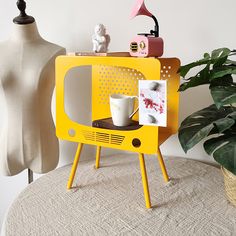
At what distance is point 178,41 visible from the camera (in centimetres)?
109

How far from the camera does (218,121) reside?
71 cm

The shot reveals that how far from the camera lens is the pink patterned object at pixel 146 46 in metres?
0.75

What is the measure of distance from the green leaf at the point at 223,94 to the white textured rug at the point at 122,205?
32 cm

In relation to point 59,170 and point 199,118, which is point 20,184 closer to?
point 59,170

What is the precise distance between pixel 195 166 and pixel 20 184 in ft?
3.10

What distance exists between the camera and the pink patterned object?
29.7 inches

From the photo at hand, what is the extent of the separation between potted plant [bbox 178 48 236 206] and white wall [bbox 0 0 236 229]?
1.03 feet

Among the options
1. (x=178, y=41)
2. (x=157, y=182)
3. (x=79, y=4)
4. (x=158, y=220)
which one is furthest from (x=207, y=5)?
(x=158, y=220)

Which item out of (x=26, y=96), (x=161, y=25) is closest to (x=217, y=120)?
(x=161, y=25)

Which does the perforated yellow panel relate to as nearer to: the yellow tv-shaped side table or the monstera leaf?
the yellow tv-shaped side table

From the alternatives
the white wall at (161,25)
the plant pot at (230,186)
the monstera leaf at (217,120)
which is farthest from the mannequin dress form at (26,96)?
the plant pot at (230,186)

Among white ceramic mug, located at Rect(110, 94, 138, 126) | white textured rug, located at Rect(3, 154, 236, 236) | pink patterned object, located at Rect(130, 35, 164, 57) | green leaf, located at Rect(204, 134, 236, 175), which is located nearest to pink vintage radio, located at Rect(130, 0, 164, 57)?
pink patterned object, located at Rect(130, 35, 164, 57)

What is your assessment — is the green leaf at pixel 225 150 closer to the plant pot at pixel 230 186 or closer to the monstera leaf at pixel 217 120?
the monstera leaf at pixel 217 120

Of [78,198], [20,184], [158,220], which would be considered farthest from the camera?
[20,184]
